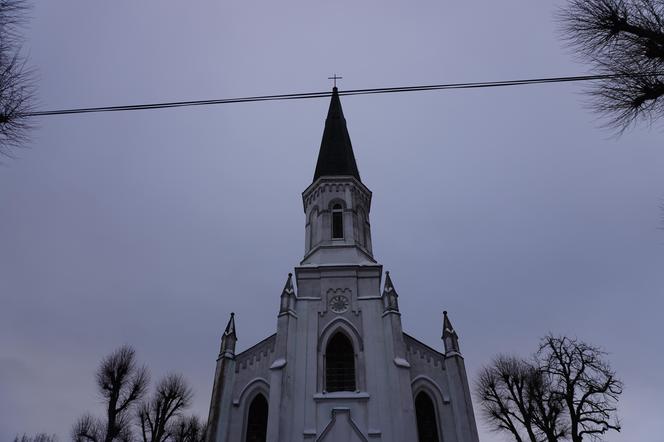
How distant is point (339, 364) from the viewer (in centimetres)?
2081

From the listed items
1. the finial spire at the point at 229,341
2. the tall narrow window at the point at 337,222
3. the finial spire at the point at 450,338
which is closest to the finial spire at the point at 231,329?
the finial spire at the point at 229,341

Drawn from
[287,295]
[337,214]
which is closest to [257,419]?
[287,295]

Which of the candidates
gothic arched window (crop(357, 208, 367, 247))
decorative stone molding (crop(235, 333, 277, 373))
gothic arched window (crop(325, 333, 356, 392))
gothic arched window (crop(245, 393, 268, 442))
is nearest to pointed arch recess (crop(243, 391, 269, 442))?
gothic arched window (crop(245, 393, 268, 442))

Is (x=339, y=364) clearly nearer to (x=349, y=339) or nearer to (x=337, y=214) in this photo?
(x=349, y=339)

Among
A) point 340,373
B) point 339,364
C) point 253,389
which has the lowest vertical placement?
point 253,389

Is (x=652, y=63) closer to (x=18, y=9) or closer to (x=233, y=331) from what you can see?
(x=18, y=9)

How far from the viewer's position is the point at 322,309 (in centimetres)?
2227

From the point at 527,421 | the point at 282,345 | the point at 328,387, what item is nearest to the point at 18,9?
the point at 282,345

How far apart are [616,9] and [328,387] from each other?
17520mm

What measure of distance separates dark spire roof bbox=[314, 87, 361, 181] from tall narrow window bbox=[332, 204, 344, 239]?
2.77 meters

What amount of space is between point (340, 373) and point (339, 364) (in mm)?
459

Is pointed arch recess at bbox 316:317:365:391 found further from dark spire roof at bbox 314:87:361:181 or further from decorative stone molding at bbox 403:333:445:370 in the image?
dark spire roof at bbox 314:87:361:181

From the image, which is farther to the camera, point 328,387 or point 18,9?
point 328,387

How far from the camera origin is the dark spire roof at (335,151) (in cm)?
2992
